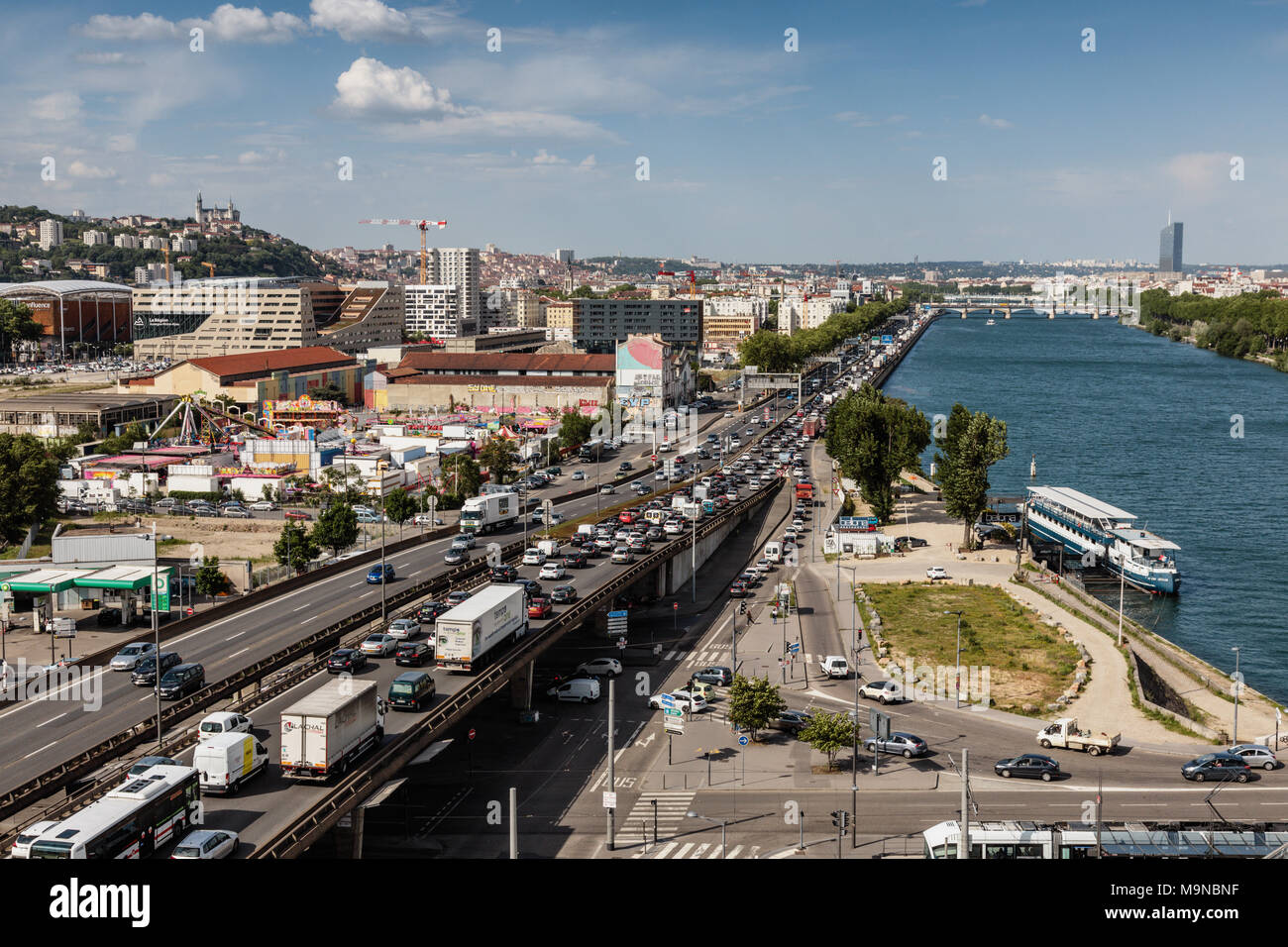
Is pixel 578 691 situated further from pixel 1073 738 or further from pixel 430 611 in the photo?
pixel 1073 738

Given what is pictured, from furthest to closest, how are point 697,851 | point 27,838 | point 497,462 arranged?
point 497,462 → point 697,851 → point 27,838

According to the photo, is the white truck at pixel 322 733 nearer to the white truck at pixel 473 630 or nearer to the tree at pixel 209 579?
the white truck at pixel 473 630

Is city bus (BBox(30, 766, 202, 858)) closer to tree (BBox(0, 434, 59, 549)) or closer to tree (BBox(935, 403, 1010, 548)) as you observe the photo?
tree (BBox(0, 434, 59, 549))

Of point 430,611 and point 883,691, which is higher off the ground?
point 430,611

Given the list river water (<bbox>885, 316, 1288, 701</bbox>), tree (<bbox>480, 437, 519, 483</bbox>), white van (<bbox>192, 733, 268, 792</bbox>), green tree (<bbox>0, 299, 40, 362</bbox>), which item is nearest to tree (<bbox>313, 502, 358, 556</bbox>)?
tree (<bbox>480, 437, 519, 483</bbox>)

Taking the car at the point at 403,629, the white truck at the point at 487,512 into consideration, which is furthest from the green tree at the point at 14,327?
the car at the point at 403,629

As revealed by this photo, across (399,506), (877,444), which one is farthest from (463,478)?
(877,444)
